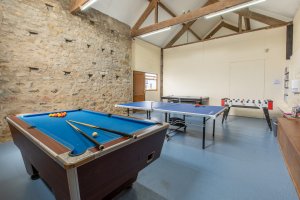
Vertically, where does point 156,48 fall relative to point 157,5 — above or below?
below

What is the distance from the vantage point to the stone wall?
3.38 m

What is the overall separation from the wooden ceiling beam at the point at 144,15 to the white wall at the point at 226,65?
269cm

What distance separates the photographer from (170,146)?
3.15 meters

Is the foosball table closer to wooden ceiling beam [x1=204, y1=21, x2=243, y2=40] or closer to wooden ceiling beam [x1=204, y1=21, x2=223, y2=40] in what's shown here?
wooden ceiling beam [x1=204, y1=21, x2=243, y2=40]

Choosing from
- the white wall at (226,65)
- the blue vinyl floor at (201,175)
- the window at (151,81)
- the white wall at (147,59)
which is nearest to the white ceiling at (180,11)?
the white wall at (147,59)

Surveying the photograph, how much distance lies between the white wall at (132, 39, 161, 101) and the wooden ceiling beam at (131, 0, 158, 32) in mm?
720

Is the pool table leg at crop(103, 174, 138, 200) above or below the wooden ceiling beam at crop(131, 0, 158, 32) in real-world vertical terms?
below

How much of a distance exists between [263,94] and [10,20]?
8125mm

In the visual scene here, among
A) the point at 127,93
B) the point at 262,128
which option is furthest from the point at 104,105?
the point at 262,128

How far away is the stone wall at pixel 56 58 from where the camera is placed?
338 cm

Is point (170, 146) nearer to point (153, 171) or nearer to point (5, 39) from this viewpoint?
point (153, 171)

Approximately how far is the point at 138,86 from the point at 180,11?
3.63m

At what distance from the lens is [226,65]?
21.8 feet

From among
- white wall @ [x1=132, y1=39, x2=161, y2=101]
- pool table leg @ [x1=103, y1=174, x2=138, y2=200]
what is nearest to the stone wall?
white wall @ [x1=132, y1=39, x2=161, y2=101]
